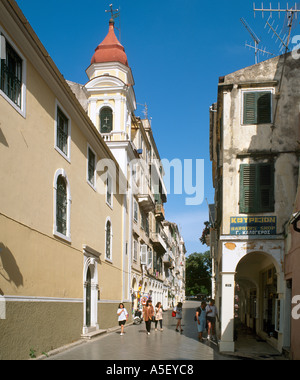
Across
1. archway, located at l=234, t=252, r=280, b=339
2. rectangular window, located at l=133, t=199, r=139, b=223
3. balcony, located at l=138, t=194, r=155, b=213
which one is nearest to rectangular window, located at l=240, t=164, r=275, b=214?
archway, located at l=234, t=252, r=280, b=339

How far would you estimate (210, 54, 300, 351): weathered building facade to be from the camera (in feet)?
53.4

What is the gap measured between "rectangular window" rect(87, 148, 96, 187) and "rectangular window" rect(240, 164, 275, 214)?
648cm

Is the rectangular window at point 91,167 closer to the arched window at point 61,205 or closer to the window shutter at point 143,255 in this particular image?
the arched window at point 61,205

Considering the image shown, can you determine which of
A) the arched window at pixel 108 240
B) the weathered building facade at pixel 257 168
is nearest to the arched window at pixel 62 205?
the weathered building facade at pixel 257 168

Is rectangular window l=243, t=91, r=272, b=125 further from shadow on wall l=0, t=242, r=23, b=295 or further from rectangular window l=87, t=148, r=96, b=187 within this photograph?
shadow on wall l=0, t=242, r=23, b=295

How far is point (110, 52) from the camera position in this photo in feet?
101

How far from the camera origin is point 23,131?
12289mm

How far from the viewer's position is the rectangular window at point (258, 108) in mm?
17016
